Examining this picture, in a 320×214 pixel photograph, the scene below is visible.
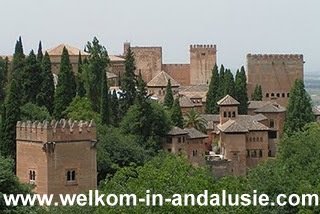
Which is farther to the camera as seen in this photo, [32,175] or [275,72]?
[275,72]

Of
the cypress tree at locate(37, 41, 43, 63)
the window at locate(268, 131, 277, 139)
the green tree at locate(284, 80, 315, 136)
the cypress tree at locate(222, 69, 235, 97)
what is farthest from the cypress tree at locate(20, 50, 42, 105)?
the green tree at locate(284, 80, 315, 136)

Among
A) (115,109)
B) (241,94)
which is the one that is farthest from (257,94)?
(115,109)

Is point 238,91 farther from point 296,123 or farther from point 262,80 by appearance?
point 262,80

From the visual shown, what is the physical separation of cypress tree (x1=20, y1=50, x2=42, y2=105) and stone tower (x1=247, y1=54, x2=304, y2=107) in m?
27.9

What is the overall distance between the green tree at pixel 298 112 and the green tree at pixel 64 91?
1573 centimetres

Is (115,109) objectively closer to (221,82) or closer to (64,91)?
(64,91)

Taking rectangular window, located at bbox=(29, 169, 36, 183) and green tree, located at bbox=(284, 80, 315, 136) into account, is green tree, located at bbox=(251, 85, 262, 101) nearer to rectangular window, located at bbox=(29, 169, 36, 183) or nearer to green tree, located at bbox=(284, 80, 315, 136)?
green tree, located at bbox=(284, 80, 315, 136)

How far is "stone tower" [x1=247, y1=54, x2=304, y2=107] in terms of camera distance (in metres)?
80.3

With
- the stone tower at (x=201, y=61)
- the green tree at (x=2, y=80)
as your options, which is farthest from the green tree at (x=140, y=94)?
the stone tower at (x=201, y=61)

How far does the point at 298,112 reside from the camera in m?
64.7

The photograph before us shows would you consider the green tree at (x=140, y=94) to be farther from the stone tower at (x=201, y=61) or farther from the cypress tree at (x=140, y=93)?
the stone tower at (x=201, y=61)

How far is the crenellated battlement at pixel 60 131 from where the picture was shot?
42.6 metres

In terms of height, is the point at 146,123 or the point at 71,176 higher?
the point at 146,123

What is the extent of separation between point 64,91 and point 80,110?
2.54m
